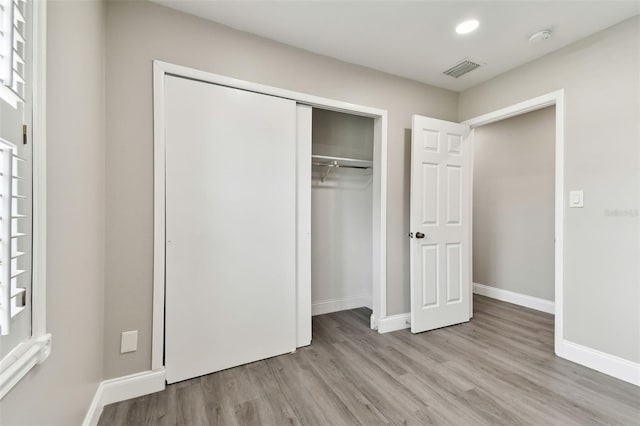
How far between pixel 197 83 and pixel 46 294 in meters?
1.58

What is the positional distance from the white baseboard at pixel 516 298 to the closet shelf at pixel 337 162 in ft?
8.34

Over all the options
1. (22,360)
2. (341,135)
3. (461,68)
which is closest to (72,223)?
(22,360)

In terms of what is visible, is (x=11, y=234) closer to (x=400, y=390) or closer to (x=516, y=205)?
(x=400, y=390)

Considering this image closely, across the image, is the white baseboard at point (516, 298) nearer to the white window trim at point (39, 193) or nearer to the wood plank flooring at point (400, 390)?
the wood plank flooring at point (400, 390)

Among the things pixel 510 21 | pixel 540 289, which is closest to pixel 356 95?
pixel 510 21

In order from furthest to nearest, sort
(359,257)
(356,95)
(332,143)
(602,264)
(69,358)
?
(359,257) < (332,143) < (356,95) < (602,264) < (69,358)

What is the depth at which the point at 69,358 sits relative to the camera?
4.13 feet

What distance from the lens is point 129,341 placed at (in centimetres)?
184

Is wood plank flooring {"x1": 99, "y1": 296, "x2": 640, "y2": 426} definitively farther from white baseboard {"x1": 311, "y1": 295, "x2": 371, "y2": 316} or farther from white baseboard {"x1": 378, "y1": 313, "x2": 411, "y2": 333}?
white baseboard {"x1": 311, "y1": 295, "x2": 371, "y2": 316}

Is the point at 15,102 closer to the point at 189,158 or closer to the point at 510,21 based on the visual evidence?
the point at 189,158

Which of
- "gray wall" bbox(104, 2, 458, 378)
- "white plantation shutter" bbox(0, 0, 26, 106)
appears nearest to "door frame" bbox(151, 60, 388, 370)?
"gray wall" bbox(104, 2, 458, 378)

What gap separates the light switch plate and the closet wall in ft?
6.29

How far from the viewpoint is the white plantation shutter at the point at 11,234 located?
2.60 feet

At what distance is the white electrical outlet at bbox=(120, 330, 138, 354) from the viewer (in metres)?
1.82
